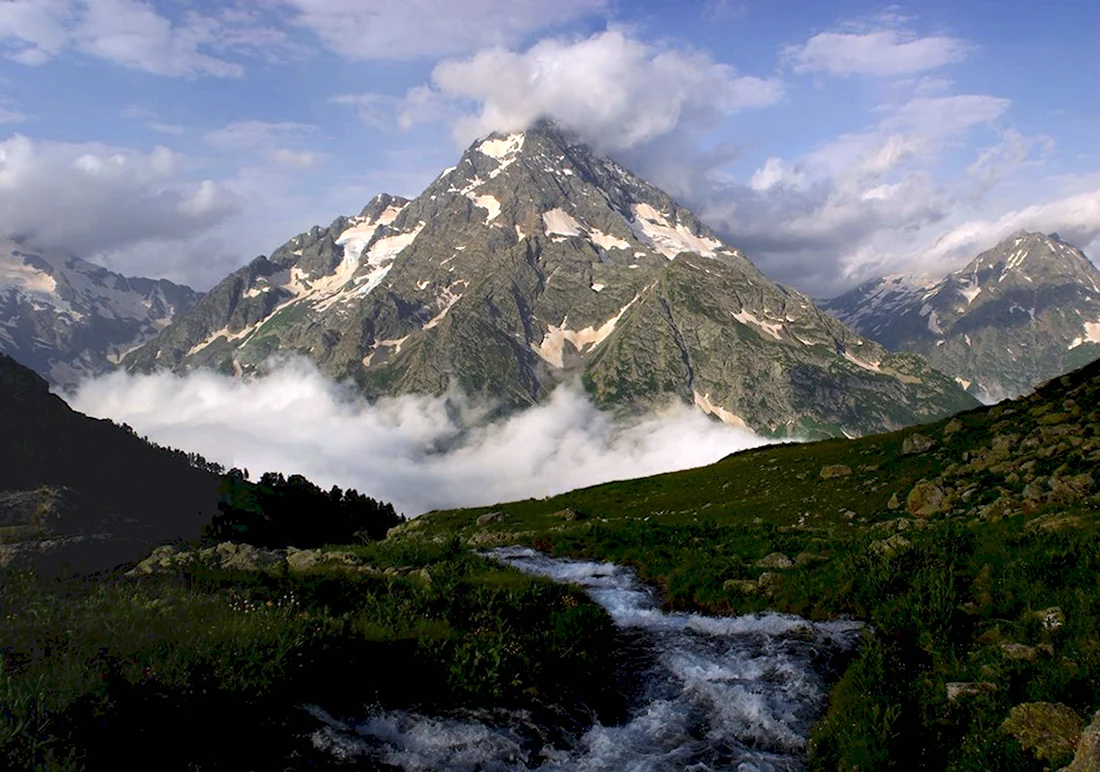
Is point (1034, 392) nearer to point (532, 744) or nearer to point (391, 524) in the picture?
point (532, 744)

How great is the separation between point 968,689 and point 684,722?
17.9ft

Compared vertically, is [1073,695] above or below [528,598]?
below

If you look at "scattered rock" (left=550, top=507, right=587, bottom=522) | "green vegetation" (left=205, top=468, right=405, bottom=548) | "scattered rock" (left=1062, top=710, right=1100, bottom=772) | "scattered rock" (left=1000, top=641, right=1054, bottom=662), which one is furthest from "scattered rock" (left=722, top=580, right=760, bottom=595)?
"green vegetation" (left=205, top=468, right=405, bottom=548)

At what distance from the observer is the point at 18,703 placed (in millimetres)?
8172

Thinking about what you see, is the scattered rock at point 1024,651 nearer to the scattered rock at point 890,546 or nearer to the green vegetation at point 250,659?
the scattered rock at point 890,546

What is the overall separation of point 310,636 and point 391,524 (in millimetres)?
126143

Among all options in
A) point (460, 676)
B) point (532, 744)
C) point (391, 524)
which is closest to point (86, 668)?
point (460, 676)

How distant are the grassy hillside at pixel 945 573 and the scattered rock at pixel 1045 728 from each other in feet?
0.08

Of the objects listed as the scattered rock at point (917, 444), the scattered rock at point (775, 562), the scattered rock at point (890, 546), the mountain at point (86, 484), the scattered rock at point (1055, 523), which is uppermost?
the mountain at point (86, 484)

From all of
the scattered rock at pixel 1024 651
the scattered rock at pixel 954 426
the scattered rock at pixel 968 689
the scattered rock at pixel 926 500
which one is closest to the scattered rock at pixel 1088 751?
the scattered rock at pixel 968 689

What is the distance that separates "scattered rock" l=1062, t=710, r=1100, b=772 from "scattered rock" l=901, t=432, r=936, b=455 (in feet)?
145

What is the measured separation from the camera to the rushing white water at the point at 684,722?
Answer: 437 inches

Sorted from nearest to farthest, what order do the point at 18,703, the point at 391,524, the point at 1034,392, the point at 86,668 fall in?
1. the point at 18,703
2. the point at 86,668
3. the point at 1034,392
4. the point at 391,524

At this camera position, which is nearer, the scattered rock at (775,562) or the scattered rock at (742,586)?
the scattered rock at (742,586)
